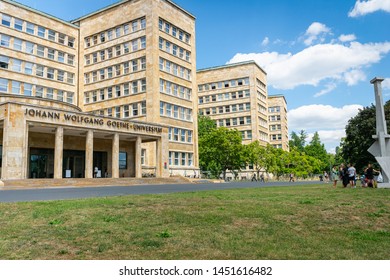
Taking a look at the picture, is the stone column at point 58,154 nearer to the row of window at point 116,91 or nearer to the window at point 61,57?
the row of window at point 116,91

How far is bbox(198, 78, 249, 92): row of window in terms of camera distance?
80.9 m

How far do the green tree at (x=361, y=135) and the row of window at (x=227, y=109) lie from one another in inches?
1412

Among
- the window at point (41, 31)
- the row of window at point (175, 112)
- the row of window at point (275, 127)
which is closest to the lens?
the row of window at point (175, 112)

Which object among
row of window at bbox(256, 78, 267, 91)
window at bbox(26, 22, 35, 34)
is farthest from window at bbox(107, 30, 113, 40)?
row of window at bbox(256, 78, 267, 91)

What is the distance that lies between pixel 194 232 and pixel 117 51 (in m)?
50.5

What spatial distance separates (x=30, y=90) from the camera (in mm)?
49781

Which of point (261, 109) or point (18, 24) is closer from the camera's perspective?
point (18, 24)

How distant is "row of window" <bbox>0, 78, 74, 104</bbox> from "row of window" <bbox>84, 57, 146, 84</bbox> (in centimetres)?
456

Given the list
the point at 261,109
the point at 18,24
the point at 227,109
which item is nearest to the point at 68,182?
the point at 18,24

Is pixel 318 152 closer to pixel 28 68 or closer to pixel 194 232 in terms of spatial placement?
pixel 28 68

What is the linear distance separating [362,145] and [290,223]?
3836cm

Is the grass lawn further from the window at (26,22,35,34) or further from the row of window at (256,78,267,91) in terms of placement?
the row of window at (256,78,267,91)

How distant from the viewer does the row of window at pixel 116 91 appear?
50.4m

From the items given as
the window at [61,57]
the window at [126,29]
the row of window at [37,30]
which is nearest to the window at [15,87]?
the row of window at [37,30]
